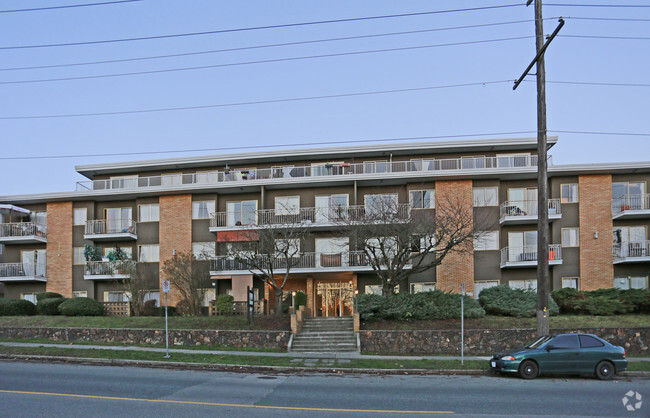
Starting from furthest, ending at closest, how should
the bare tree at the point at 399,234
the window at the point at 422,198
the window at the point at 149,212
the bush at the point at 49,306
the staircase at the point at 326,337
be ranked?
the window at the point at 149,212, the window at the point at 422,198, the bush at the point at 49,306, the bare tree at the point at 399,234, the staircase at the point at 326,337

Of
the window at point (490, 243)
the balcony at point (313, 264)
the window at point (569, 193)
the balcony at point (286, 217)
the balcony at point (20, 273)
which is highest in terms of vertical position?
the window at point (569, 193)

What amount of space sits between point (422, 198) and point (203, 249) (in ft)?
44.0

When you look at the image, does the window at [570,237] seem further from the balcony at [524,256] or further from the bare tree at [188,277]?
the bare tree at [188,277]

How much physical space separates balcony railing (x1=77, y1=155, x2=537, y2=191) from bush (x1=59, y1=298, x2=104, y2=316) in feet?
27.1

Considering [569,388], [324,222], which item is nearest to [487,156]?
[324,222]

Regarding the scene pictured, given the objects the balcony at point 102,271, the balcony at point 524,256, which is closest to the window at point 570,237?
the balcony at point 524,256

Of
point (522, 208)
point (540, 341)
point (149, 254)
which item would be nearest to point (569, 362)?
point (540, 341)

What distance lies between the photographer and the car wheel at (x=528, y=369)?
51.6 ft

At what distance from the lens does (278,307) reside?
90.5 feet

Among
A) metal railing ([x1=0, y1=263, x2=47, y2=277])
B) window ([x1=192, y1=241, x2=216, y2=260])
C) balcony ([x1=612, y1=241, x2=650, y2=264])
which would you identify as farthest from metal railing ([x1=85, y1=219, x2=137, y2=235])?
balcony ([x1=612, y1=241, x2=650, y2=264])

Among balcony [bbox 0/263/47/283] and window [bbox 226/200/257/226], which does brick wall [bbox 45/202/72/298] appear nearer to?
balcony [bbox 0/263/47/283]

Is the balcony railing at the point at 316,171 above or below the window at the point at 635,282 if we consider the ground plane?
above

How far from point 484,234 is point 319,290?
34.5ft

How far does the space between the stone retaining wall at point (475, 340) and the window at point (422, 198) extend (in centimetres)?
1190
